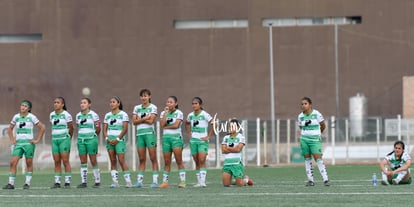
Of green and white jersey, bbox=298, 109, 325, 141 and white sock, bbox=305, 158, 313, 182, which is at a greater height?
green and white jersey, bbox=298, 109, 325, 141

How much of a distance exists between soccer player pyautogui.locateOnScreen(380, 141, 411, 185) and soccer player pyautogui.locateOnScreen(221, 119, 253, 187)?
113 inches

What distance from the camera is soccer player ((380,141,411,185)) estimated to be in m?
21.7

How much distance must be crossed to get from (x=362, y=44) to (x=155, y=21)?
38.0 ft

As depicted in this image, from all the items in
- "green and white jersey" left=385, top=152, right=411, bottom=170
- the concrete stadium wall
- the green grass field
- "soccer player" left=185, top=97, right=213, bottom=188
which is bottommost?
the green grass field

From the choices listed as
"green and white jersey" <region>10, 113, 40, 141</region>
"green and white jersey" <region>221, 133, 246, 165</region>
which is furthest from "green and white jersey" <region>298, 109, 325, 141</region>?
"green and white jersey" <region>10, 113, 40, 141</region>

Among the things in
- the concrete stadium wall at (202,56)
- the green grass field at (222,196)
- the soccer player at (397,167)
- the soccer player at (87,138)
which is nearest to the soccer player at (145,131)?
the green grass field at (222,196)

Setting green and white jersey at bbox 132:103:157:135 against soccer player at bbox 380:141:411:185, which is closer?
soccer player at bbox 380:141:411:185

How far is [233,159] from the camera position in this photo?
22500 mm

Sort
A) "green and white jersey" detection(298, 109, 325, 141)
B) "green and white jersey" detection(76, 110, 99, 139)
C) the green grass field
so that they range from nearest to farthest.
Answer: the green grass field, "green and white jersey" detection(298, 109, 325, 141), "green and white jersey" detection(76, 110, 99, 139)

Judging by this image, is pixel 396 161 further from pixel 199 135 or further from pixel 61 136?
pixel 61 136

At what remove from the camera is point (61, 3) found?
60031 millimetres

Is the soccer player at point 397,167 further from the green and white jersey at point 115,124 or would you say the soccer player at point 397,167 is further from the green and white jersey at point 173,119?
the green and white jersey at point 115,124

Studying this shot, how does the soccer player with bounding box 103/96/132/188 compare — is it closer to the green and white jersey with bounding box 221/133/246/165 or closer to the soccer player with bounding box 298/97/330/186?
the green and white jersey with bounding box 221/133/246/165

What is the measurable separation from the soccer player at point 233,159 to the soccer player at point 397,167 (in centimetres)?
286
